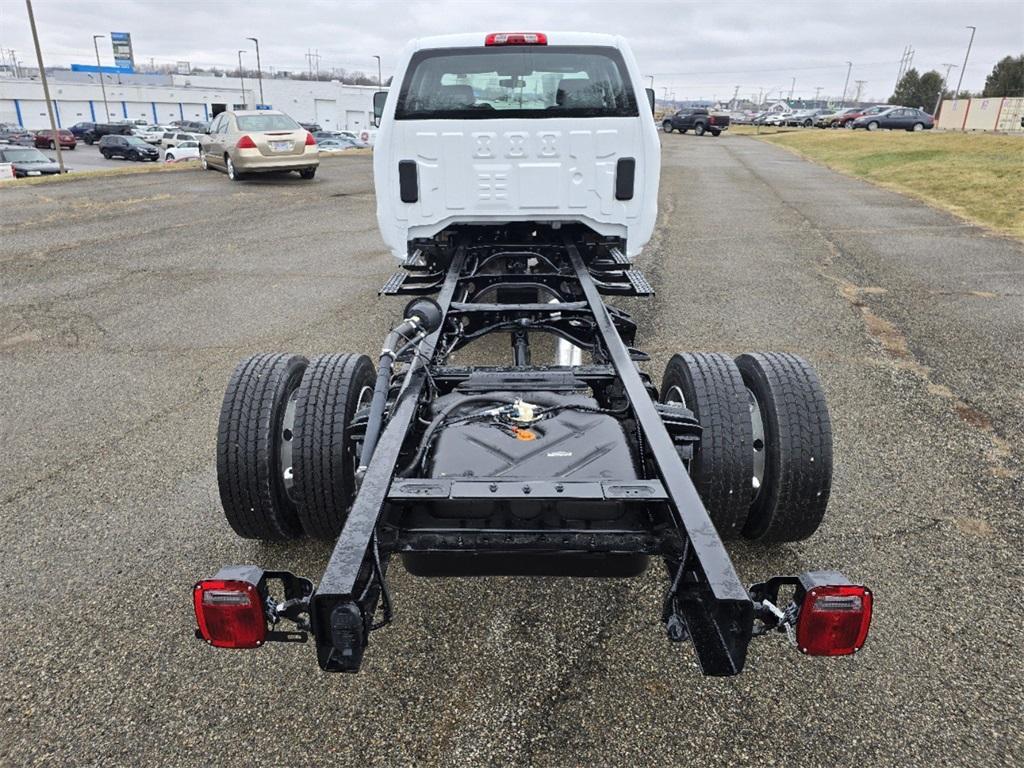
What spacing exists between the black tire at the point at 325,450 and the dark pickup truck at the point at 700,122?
44.3m

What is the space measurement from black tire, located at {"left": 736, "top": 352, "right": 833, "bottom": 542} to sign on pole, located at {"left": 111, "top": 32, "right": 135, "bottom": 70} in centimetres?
11630

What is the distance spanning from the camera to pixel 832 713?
2.30 metres

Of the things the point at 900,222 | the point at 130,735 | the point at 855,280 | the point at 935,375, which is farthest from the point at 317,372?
the point at 900,222

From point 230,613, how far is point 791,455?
210 cm

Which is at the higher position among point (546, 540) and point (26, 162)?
point (546, 540)

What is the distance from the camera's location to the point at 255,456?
9.32 ft

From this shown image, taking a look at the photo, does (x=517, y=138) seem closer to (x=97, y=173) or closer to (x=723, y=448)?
(x=723, y=448)

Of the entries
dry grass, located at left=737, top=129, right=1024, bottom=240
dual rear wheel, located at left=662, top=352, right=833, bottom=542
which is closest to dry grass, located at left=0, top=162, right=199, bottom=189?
dual rear wheel, located at left=662, top=352, right=833, bottom=542

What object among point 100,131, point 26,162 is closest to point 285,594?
point 26,162

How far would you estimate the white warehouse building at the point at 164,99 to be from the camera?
68875mm

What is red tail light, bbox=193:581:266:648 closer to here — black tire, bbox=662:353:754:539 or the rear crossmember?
the rear crossmember

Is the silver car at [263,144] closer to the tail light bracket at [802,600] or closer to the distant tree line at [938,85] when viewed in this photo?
the tail light bracket at [802,600]

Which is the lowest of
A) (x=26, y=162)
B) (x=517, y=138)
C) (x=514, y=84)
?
(x=26, y=162)

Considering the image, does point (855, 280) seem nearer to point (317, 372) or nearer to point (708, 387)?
point (708, 387)
